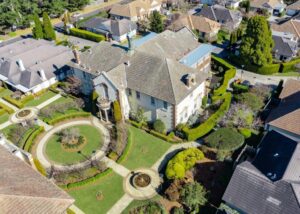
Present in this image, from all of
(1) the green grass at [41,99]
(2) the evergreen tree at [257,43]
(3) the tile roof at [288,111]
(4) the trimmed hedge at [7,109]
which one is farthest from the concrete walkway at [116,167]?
(2) the evergreen tree at [257,43]

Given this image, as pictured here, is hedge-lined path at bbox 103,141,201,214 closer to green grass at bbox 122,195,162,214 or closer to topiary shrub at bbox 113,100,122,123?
green grass at bbox 122,195,162,214

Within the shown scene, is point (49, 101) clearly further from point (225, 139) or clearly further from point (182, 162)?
point (225, 139)

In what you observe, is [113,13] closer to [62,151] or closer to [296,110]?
[62,151]

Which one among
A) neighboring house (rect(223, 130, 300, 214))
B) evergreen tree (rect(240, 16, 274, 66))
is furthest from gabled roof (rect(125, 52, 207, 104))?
evergreen tree (rect(240, 16, 274, 66))

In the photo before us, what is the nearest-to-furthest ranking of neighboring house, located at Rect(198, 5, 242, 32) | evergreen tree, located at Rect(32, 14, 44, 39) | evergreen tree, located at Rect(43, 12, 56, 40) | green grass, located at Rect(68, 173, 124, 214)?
green grass, located at Rect(68, 173, 124, 214), evergreen tree, located at Rect(32, 14, 44, 39), evergreen tree, located at Rect(43, 12, 56, 40), neighboring house, located at Rect(198, 5, 242, 32)

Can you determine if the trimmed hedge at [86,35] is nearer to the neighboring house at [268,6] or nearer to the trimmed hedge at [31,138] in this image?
the trimmed hedge at [31,138]

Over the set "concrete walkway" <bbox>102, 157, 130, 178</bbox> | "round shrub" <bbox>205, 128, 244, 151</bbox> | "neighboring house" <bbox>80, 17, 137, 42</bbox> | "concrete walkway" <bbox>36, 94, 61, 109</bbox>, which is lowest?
"concrete walkway" <bbox>102, 157, 130, 178</bbox>

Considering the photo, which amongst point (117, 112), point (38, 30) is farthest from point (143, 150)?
point (38, 30)
